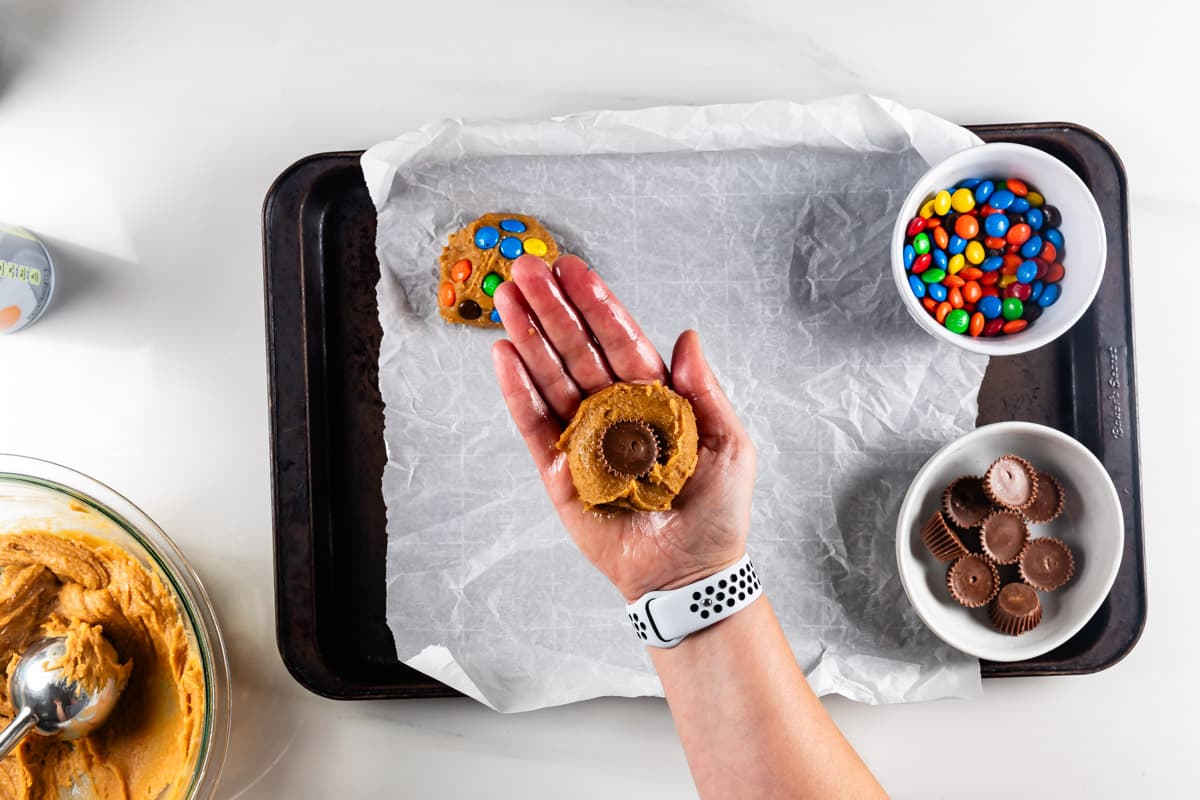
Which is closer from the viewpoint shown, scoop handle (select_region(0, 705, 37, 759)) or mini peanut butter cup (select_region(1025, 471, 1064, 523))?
scoop handle (select_region(0, 705, 37, 759))

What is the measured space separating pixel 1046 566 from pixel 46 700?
7.11 feet

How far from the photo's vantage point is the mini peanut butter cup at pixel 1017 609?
1890mm

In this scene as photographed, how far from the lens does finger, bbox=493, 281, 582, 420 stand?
1777 mm

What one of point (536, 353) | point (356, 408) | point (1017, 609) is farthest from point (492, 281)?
point (1017, 609)

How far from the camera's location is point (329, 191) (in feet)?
6.65

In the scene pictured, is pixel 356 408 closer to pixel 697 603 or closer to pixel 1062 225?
pixel 697 603

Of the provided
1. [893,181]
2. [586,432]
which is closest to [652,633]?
[586,432]

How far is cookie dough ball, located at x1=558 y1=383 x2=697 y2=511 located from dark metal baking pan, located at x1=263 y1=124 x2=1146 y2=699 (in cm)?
64

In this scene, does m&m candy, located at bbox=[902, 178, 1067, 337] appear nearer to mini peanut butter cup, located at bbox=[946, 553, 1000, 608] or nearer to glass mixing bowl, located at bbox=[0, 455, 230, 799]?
mini peanut butter cup, located at bbox=[946, 553, 1000, 608]

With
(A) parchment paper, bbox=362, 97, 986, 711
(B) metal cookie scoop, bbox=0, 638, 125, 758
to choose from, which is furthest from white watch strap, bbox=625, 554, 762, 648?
(B) metal cookie scoop, bbox=0, 638, 125, 758

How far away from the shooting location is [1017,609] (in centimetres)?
189

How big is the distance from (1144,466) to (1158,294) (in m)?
0.42

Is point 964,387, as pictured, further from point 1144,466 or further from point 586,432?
point 586,432

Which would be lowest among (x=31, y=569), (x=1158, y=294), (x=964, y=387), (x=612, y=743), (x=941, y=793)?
(x=941, y=793)
